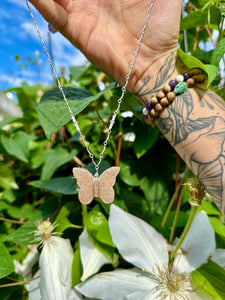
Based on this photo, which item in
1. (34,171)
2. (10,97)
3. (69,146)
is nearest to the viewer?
(69,146)

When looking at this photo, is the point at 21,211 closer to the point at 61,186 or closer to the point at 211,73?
the point at 61,186

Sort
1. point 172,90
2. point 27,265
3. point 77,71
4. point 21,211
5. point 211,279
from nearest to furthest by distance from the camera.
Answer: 1. point 211,279
2. point 172,90
3. point 27,265
4. point 21,211
5. point 77,71

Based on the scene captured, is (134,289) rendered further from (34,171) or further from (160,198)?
(34,171)

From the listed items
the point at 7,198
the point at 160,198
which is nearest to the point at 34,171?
the point at 7,198

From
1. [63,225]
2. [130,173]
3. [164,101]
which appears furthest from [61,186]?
[164,101]

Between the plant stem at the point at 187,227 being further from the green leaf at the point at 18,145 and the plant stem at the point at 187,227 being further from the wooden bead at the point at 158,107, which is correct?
the green leaf at the point at 18,145

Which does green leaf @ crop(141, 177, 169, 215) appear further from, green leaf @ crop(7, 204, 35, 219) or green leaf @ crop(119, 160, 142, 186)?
green leaf @ crop(7, 204, 35, 219)

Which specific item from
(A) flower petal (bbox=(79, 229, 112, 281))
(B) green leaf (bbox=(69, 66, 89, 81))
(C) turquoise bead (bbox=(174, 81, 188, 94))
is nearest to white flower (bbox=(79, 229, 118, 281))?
(A) flower petal (bbox=(79, 229, 112, 281))
